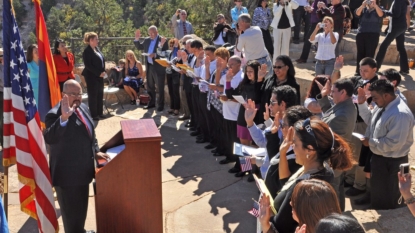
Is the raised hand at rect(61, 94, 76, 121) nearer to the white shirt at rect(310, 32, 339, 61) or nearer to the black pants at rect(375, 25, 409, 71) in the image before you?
the white shirt at rect(310, 32, 339, 61)

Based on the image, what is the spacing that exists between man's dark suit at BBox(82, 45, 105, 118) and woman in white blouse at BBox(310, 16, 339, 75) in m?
4.40

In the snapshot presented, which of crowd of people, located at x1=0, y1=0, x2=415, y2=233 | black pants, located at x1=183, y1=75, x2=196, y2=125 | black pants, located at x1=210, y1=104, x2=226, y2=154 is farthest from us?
black pants, located at x1=183, y1=75, x2=196, y2=125

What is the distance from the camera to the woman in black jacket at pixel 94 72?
10.0 meters

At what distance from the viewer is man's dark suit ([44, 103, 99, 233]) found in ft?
15.9

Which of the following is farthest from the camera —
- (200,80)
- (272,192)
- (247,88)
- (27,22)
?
(27,22)

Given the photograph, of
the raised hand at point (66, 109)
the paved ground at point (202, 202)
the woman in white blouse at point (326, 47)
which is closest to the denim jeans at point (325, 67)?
the woman in white blouse at point (326, 47)

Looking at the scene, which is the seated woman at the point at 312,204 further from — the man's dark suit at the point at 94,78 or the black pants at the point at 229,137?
the man's dark suit at the point at 94,78

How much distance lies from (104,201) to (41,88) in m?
2.06

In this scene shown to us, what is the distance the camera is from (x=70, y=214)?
5074 millimetres

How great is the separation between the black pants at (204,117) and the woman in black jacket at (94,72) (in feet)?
8.55

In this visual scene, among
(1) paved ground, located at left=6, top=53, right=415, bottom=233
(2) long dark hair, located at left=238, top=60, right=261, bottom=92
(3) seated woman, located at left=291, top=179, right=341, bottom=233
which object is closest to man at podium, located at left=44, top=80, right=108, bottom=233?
(1) paved ground, located at left=6, top=53, right=415, bottom=233

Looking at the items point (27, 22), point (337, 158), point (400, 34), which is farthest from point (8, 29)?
point (27, 22)

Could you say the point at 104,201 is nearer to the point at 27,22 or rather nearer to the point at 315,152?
the point at 315,152

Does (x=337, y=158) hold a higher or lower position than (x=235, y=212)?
higher
